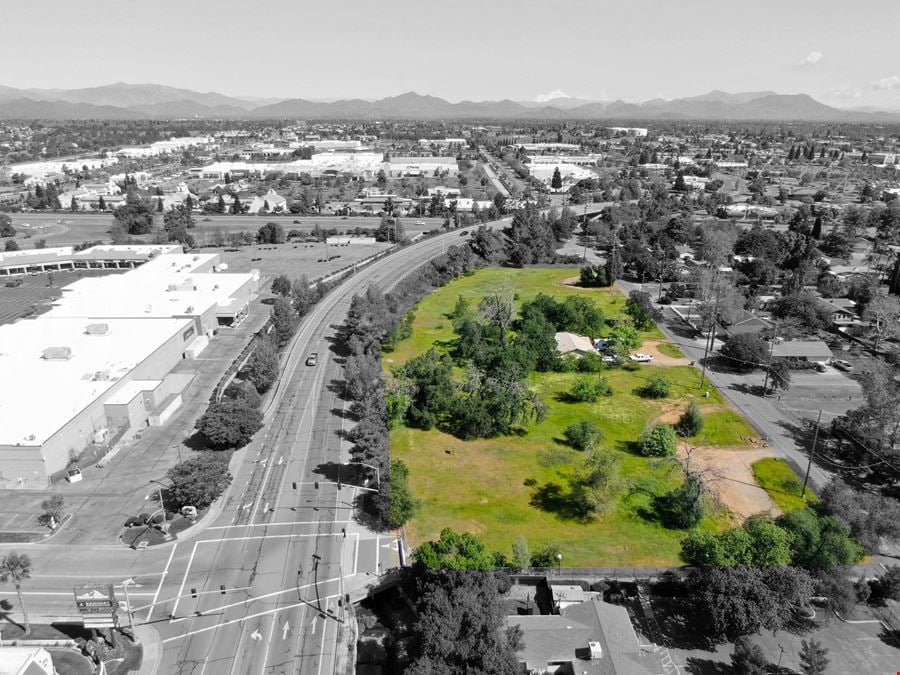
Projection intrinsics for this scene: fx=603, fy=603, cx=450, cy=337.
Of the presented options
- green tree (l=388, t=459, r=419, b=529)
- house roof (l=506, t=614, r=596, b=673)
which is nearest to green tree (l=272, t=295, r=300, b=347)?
green tree (l=388, t=459, r=419, b=529)

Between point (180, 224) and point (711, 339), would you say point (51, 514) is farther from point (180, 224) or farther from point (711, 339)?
point (180, 224)

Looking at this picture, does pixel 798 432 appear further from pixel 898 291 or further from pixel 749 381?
pixel 898 291

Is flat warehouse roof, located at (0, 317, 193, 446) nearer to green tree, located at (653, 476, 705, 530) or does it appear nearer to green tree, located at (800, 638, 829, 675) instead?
green tree, located at (653, 476, 705, 530)

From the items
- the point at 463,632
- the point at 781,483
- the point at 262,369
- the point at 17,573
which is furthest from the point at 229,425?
the point at 781,483

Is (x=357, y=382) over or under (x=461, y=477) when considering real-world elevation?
over

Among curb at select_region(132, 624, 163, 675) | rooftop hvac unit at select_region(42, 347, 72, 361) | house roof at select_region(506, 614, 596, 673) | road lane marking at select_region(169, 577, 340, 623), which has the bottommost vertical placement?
curb at select_region(132, 624, 163, 675)

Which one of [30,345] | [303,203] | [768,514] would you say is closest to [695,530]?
[768,514]
